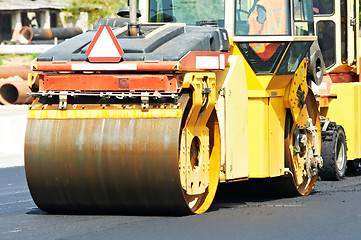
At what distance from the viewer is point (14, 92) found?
1237 inches

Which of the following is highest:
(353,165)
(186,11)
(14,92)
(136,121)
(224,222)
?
(186,11)

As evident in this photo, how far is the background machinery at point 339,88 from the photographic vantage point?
13875mm

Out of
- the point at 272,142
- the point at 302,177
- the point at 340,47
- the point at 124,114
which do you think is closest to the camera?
the point at 124,114

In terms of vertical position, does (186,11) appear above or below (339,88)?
above


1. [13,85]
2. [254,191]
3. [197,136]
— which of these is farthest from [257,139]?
[13,85]

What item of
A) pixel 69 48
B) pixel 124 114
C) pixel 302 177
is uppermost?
pixel 69 48

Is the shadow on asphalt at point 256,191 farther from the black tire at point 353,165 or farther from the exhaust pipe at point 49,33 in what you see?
the exhaust pipe at point 49,33

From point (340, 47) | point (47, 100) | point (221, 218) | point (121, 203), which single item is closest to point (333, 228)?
point (221, 218)

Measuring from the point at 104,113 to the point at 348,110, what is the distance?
6.32m

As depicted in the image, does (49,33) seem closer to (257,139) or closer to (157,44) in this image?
(257,139)

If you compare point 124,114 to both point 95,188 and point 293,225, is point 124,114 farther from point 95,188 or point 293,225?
point 293,225

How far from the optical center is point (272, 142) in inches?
423

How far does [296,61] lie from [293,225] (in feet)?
9.22

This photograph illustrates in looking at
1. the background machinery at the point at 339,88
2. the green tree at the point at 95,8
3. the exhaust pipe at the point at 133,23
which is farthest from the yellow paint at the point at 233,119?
the green tree at the point at 95,8
